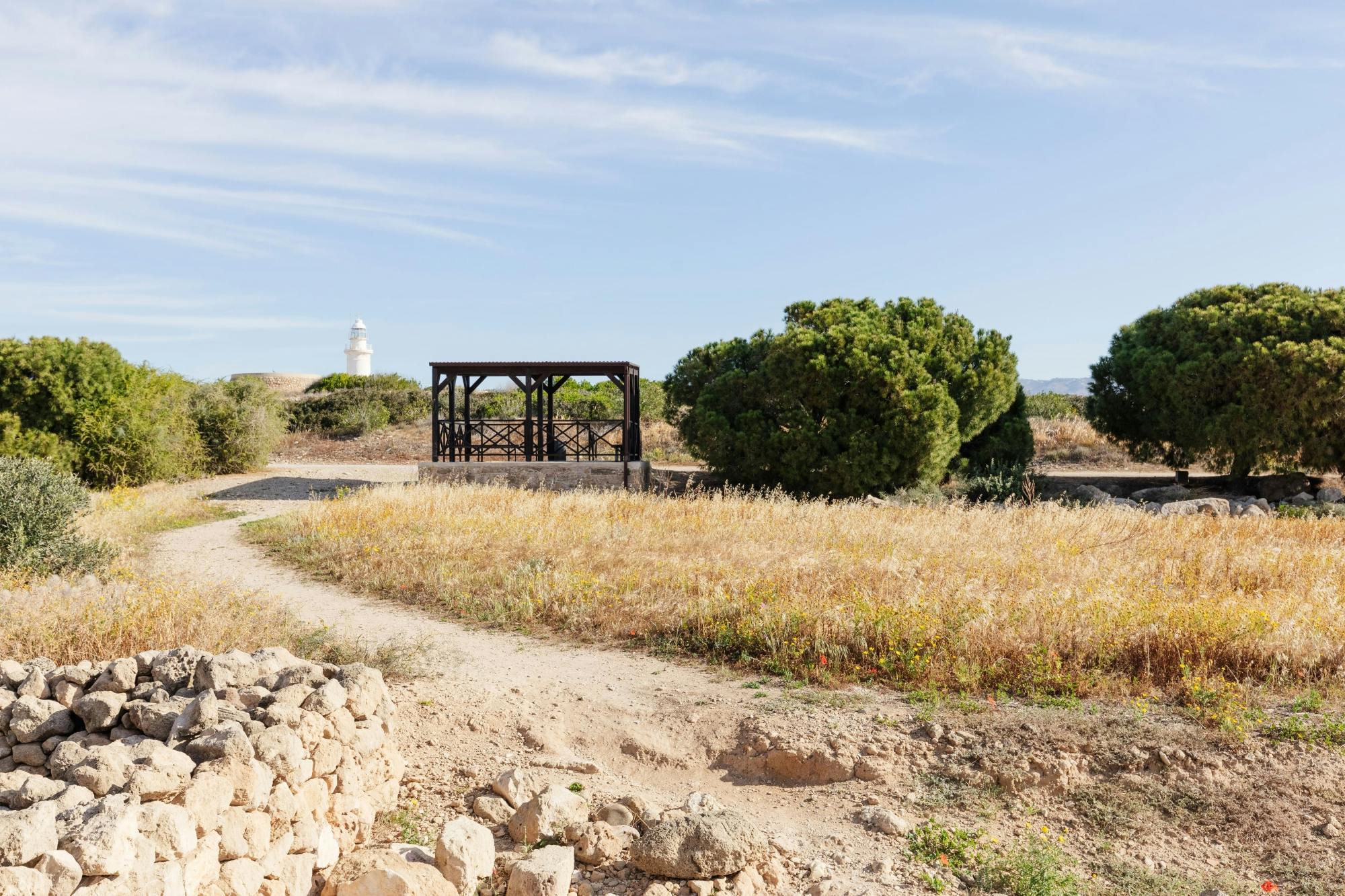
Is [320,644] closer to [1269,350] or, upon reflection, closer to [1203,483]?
[1269,350]

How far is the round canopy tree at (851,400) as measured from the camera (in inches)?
673

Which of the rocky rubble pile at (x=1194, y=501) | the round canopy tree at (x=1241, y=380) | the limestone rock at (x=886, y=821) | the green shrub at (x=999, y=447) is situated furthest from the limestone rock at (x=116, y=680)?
the round canopy tree at (x=1241, y=380)

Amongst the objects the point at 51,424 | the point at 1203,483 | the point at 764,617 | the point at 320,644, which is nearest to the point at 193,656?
the point at 320,644

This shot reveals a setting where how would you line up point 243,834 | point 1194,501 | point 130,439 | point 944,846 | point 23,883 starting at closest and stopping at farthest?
1. point 23,883
2. point 243,834
3. point 944,846
4. point 1194,501
5. point 130,439

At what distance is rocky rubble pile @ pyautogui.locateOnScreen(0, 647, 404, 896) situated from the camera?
3445mm

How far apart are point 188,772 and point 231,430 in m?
20.8

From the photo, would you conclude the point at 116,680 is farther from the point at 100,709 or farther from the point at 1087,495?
the point at 1087,495

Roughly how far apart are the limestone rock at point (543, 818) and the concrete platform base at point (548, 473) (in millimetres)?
13583

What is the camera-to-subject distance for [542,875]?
168 inches

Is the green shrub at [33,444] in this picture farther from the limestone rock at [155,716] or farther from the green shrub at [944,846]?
the green shrub at [944,846]

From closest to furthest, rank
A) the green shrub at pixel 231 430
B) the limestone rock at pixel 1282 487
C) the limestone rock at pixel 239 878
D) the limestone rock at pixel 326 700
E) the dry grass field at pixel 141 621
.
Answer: the limestone rock at pixel 239 878, the limestone rock at pixel 326 700, the dry grass field at pixel 141 621, the limestone rock at pixel 1282 487, the green shrub at pixel 231 430

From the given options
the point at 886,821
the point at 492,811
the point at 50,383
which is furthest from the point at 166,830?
the point at 50,383

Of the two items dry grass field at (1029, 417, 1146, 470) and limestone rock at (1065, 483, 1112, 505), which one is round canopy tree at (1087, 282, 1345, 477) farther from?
dry grass field at (1029, 417, 1146, 470)

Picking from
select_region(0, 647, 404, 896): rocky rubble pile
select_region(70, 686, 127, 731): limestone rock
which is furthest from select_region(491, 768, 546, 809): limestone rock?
select_region(70, 686, 127, 731): limestone rock
